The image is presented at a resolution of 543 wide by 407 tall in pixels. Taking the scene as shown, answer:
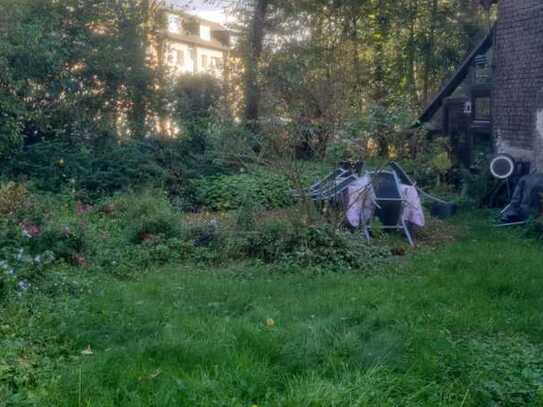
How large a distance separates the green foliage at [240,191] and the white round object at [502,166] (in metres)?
4.16

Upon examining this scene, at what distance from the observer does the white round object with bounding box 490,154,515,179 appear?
42.1 feet

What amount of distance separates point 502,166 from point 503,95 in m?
1.98

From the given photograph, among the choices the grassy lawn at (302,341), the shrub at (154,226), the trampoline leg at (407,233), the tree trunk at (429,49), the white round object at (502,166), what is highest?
the tree trunk at (429,49)

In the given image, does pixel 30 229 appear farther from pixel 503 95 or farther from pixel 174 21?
pixel 174 21

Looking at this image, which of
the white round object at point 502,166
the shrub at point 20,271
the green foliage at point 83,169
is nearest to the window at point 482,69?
the white round object at point 502,166

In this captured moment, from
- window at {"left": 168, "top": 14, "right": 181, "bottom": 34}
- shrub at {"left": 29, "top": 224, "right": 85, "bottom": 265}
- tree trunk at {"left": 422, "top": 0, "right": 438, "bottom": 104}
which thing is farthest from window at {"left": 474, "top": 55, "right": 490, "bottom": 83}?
shrub at {"left": 29, "top": 224, "right": 85, "bottom": 265}

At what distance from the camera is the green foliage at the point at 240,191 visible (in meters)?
12.9

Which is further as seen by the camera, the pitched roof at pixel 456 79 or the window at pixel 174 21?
the window at pixel 174 21

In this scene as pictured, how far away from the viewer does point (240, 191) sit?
13.2 meters

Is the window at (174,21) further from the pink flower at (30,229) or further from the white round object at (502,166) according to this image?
the pink flower at (30,229)

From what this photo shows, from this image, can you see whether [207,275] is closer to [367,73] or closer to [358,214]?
[358,214]

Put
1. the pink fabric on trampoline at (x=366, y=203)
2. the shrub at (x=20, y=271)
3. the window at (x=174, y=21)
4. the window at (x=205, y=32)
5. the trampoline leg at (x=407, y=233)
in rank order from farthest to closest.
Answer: the window at (x=205, y=32), the window at (x=174, y=21), the trampoline leg at (x=407, y=233), the pink fabric on trampoline at (x=366, y=203), the shrub at (x=20, y=271)

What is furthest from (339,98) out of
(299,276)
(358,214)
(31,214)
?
(31,214)

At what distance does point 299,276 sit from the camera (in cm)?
787
